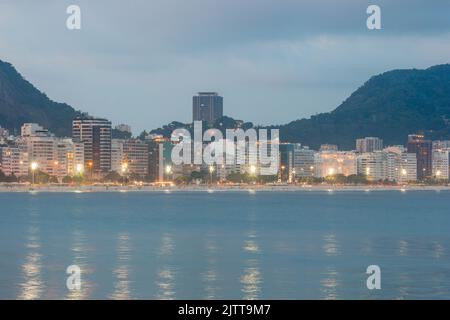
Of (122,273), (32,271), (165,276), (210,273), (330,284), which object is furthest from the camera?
(32,271)

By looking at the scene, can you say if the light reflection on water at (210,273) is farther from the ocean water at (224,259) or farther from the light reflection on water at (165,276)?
the light reflection on water at (165,276)

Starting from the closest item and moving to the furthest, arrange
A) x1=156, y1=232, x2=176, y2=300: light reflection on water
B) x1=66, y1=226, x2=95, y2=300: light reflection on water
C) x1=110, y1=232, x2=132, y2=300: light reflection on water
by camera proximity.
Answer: x1=66, y1=226, x2=95, y2=300: light reflection on water, x1=110, y1=232, x2=132, y2=300: light reflection on water, x1=156, y1=232, x2=176, y2=300: light reflection on water

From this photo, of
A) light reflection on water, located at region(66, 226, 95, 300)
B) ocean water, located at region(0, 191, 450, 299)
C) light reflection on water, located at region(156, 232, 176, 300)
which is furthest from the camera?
ocean water, located at region(0, 191, 450, 299)

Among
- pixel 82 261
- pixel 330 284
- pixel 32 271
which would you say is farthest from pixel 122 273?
pixel 330 284

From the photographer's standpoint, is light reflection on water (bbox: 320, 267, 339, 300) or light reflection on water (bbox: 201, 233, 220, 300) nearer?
light reflection on water (bbox: 320, 267, 339, 300)

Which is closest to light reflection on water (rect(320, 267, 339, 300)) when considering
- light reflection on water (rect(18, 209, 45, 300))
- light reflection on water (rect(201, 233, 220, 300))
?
light reflection on water (rect(201, 233, 220, 300))

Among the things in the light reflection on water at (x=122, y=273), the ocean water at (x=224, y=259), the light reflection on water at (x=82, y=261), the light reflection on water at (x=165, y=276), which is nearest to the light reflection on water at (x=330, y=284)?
the ocean water at (x=224, y=259)

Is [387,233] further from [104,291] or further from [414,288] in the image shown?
[104,291]

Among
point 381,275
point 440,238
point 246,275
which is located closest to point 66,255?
point 246,275

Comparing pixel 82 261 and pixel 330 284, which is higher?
pixel 82 261

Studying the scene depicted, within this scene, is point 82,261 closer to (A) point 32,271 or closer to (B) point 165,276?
(A) point 32,271

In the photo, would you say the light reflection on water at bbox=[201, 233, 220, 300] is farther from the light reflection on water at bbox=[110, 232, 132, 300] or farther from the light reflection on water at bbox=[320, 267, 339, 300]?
the light reflection on water at bbox=[320, 267, 339, 300]

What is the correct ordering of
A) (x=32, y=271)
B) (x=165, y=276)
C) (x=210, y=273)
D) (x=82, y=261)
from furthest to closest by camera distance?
(x=82, y=261)
(x=32, y=271)
(x=210, y=273)
(x=165, y=276)

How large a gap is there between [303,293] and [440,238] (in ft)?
92.9
